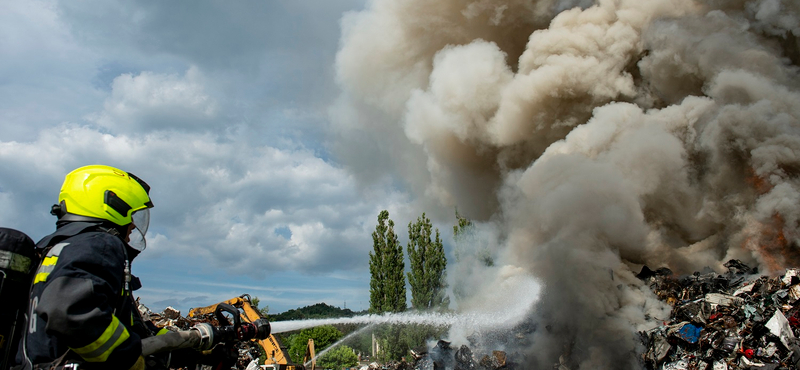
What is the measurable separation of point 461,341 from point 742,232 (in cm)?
1072

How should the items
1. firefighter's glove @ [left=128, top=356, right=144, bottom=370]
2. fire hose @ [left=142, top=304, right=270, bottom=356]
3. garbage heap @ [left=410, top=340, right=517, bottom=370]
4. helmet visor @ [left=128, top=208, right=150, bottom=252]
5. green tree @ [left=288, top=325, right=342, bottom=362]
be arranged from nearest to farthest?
1. firefighter's glove @ [left=128, top=356, right=144, bottom=370]
2. fire hose @ [left=142, top=304, right=270, bottom=356]
3. helmet visor @ [left=128, top=208, right=150, bottom=252]
4. garbage heap @ [left=410, top=340, right=517, bottom=370]
5. green tree @ [left=288, top=325, right=342, bottom=362]

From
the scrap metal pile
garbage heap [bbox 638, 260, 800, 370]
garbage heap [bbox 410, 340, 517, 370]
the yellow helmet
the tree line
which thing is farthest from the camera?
the tree line

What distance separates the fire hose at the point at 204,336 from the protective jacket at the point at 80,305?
0.19 metres

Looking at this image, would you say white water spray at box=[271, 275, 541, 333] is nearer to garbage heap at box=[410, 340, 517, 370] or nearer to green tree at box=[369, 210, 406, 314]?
garbage heap at box=[410, 340, 517, 370]

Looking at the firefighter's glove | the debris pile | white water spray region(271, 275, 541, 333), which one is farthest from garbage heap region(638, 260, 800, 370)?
the debris pile

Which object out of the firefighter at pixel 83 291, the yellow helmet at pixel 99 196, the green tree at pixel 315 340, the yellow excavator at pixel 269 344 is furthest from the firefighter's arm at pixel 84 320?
the green tree at pixel 315 340

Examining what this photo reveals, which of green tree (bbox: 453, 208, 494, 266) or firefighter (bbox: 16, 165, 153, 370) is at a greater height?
green tree (bbox: 453, 208, 494, 266)

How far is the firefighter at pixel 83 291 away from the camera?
82.4 inches

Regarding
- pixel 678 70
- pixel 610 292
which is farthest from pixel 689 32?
pixel 610 292

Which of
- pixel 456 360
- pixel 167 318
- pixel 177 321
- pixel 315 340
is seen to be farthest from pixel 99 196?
pixel 315 340

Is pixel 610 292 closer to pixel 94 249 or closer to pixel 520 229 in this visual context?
pixel 520 229

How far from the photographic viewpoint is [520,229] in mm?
18625

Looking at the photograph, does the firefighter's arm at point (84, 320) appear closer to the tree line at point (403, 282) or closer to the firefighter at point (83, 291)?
the firefighter at point (83, 291)

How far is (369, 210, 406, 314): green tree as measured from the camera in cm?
2750
